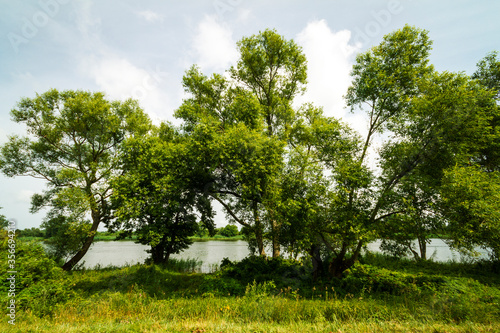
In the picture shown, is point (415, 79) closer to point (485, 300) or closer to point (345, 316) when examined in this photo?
point (485, 300)

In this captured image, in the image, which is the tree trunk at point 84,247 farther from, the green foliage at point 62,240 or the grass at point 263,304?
the grass at point 263,304

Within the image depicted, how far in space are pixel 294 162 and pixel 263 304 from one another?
6.76 m

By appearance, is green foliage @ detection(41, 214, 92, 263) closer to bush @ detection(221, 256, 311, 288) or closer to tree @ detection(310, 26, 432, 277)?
bush @ detection(221, 256, 311, 288)

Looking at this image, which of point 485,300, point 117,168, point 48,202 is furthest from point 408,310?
point 48,202

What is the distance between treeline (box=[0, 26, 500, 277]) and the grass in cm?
197

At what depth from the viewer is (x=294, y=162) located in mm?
12070

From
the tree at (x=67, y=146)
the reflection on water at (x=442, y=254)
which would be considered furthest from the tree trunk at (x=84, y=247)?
the reflection on water at (x=442, y=254)

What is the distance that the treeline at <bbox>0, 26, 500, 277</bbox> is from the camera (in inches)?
397

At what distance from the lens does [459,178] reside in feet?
28.3

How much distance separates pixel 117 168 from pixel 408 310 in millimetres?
19738

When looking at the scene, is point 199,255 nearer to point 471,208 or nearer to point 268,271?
point 268,271

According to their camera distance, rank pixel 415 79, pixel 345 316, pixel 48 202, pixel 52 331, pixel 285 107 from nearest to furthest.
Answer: pixel 52 331 < pixel 345 316 < pixel 415 79 < pixel 285 107 < pixel 48 202

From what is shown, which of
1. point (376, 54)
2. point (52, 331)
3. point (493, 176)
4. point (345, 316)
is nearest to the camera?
point (52, 331)

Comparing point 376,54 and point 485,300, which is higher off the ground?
point 376,54
